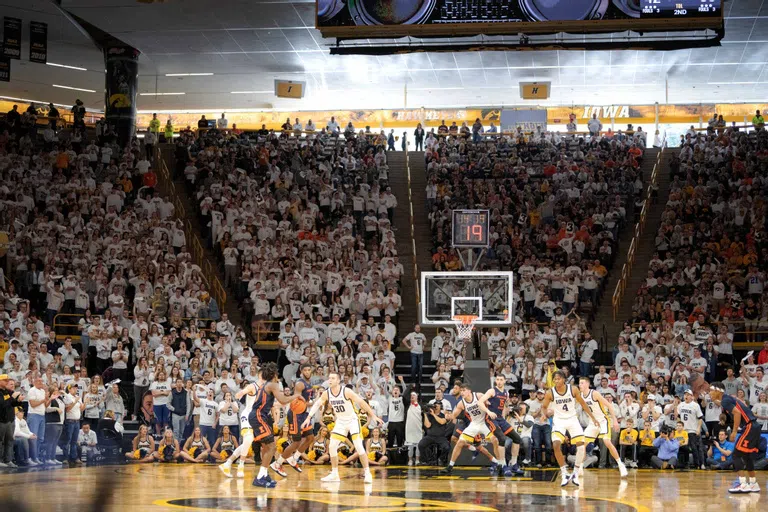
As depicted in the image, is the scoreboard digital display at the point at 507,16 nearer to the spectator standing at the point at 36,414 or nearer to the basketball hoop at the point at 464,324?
the basketball hoop at the point at 464,324

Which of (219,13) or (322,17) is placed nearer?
(322,17)

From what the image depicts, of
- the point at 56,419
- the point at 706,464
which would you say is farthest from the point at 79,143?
the point at 706,464

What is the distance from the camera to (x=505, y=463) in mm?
18859

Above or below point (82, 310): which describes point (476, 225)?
above

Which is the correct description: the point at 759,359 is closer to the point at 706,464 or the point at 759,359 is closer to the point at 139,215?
the point at 706,464

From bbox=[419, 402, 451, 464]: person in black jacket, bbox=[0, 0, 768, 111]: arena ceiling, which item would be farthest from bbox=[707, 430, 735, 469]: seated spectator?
bbox=[0, 0, 768, 111]: arena ceiling

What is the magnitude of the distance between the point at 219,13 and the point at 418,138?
12265 millimetres

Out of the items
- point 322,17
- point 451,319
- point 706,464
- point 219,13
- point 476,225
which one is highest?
point 219,13

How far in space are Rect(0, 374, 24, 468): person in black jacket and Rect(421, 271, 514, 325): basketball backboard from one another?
339 inches

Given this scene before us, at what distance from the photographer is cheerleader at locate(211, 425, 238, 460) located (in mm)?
21109

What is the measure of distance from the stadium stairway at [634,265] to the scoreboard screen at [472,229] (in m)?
6.92

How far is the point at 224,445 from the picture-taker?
2122 centimetres

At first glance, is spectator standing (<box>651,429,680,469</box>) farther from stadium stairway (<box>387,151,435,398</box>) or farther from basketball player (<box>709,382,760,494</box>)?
stadium stairway (<box>387,151,435,398</box>)

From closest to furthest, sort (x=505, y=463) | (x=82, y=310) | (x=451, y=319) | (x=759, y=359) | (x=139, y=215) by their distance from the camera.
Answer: (x=505, y=463)
(x=451, y=319)
(x=759, y=359)
(x=82, y=310)
(x=139, y=215)
